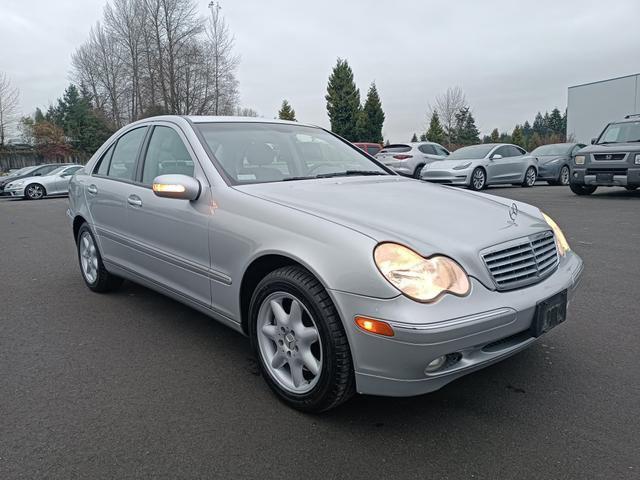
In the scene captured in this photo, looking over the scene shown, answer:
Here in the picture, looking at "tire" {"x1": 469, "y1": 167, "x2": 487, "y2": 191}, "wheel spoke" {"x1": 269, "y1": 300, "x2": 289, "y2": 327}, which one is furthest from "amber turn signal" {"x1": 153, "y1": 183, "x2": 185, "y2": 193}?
"tire" {"x1": 469, "y1": 167, "x2": 487, "y2": 191}

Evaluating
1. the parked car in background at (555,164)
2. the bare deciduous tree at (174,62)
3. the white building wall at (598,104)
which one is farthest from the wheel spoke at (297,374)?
the white building wall at (598,104)

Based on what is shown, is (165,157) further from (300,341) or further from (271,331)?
(300,341)

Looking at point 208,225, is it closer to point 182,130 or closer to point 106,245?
point 182,130

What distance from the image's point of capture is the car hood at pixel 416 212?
2316mm

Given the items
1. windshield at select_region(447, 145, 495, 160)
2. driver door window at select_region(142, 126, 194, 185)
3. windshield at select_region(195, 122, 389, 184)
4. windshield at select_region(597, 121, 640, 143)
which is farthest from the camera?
windshield at select_region(447, 145, 495, 160)

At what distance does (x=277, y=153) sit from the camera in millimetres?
3535

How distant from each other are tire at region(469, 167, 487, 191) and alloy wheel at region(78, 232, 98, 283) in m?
11.6

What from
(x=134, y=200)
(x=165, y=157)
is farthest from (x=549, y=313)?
(x=134, y=200)

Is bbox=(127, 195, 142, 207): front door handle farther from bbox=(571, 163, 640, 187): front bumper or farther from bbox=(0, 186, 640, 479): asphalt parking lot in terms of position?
bbox=(571, 163, 640, 187): front bumper

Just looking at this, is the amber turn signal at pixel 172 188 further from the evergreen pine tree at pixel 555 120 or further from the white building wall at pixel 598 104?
the evergreen pine tree at pixel 555 120

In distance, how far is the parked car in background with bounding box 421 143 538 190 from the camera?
14.3m

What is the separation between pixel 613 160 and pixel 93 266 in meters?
11.0

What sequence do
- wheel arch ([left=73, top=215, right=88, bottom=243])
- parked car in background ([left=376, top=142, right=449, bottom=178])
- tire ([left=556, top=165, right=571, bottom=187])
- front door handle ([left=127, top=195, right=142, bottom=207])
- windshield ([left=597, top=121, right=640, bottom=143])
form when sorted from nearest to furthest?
1. front door handle ([left=127, top=195, right=142, bottom=207])
2. wheel arch ([left=73, top=215, right=88, bottom=243])
3. windshield ([left=597, top=121, right=640, bottom=143])
4. parked car in background ([left=376, top=142, right=449, bottom=178])
5. tire ([left=556, top=165, right=571, bottom=187])

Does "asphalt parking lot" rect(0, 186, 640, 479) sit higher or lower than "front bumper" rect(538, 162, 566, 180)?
lower
